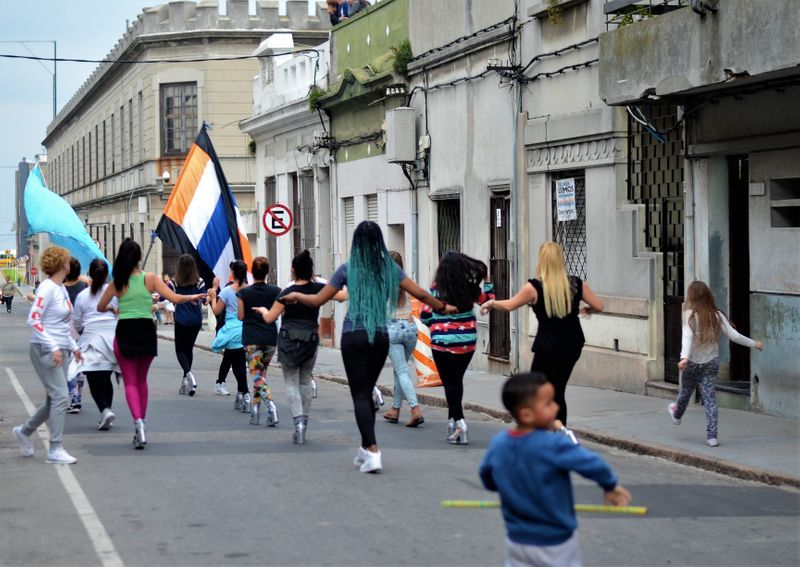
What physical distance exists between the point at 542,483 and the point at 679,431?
306 inches

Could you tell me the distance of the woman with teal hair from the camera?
33.7 ft

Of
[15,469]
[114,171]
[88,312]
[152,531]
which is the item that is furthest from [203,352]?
[114,171]

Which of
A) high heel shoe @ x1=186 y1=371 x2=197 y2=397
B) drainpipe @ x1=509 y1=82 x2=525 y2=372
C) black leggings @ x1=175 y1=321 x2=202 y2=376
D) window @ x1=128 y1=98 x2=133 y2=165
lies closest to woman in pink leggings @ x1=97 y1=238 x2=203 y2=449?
black leggings @ x1=175 y1=321 x2=202 y2=376

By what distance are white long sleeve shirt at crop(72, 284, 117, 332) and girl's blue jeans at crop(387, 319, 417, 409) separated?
109 inches

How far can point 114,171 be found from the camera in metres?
63.3

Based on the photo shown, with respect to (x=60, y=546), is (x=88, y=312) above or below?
above

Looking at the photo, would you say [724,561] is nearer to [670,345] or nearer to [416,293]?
[416,293]

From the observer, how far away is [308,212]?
3161 centimetres

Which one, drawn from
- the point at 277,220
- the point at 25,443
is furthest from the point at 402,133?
the point at 25,443

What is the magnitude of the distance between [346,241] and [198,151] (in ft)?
22.0

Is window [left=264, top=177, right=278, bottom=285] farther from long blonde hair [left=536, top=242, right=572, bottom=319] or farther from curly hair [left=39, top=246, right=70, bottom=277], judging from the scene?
long blonde hair [left=536, top=242, right=572, bottom=319]

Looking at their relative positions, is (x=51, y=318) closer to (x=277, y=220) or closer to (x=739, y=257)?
(x=739, y=257)

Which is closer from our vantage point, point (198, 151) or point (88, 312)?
point (88, 312)

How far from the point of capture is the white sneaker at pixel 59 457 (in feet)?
35.3
